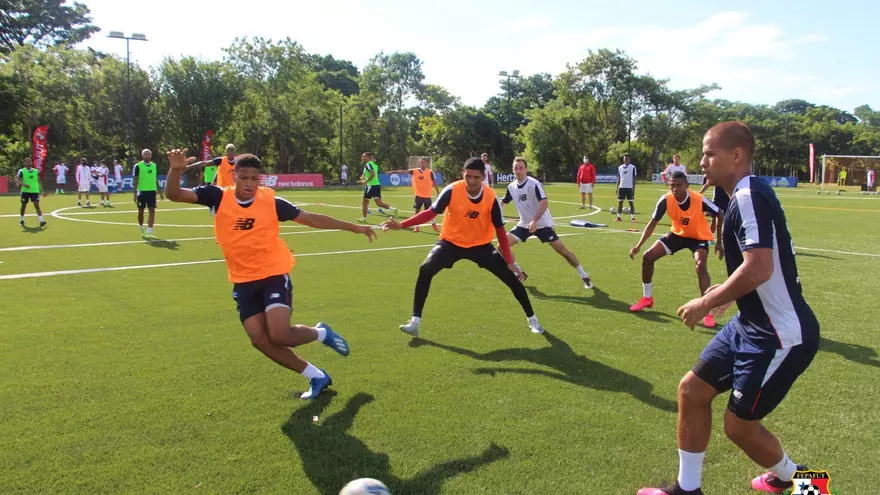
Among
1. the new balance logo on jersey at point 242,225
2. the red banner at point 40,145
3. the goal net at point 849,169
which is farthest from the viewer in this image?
the goal net at point 849,169

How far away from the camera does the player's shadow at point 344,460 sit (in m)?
3.48

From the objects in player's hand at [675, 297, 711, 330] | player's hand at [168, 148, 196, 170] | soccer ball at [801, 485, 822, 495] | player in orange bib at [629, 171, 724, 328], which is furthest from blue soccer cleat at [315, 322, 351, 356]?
player in orange bib at [629, 171, 724, 328]

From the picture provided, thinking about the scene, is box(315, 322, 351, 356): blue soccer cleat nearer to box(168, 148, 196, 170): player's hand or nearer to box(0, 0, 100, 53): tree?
box(168, 148, 196, 170): player's hand

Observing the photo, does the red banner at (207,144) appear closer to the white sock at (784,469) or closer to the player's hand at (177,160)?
the player's hand at (177,160)

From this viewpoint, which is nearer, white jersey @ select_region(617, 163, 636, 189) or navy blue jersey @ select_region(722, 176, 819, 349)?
navy blue jersey @ select_region(722, 176, 819, 349)

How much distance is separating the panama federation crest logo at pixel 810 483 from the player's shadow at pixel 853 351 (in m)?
3.15

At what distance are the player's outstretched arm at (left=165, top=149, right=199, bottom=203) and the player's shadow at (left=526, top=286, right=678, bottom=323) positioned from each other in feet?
17.6

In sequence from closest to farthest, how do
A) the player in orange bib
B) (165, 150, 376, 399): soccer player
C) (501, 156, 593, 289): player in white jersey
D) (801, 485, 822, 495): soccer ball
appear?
(801, 485, 822, 495): soccer ball
(165, 150, 376, 399): soccer player
the player in orange bib
(501, 156, 593, 289): player in white jersey

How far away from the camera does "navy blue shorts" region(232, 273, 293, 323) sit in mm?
4754

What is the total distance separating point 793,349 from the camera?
2.85m

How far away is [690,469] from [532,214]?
6.99 metres

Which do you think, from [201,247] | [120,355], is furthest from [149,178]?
[120,355]

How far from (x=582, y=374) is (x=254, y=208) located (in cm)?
332

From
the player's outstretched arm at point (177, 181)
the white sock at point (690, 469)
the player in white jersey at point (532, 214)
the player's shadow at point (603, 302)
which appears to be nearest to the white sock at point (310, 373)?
the player's outstretched arm at point (177, 181)
